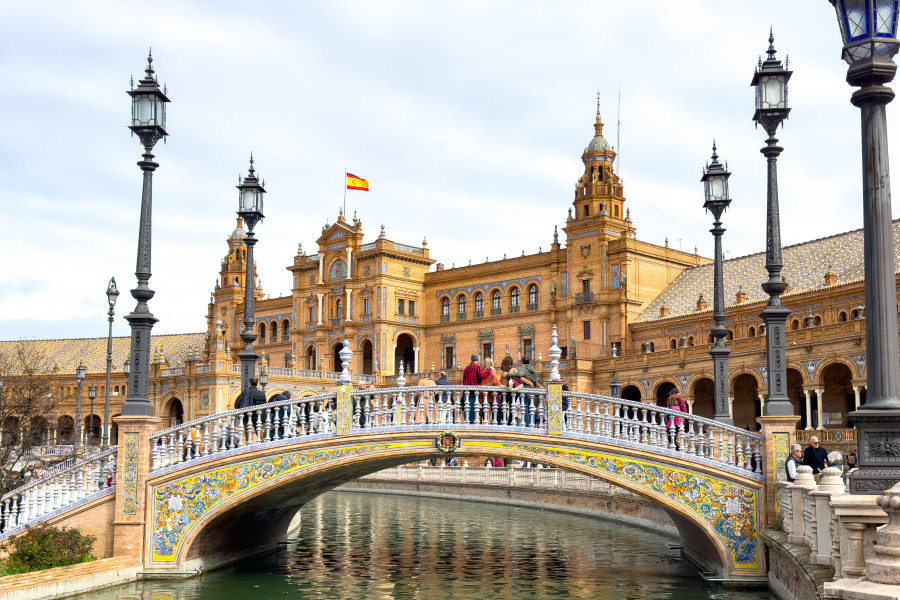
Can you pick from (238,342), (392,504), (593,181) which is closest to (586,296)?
(593,181)

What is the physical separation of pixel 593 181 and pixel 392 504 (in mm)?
28811

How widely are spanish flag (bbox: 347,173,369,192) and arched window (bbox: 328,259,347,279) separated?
48.7 feet

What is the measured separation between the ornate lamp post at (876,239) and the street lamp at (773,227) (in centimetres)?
616

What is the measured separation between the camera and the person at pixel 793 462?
14547 millimetres

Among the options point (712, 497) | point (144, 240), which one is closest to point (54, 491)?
point (144, 240)

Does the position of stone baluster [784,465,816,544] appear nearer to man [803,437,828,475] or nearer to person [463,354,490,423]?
man [803,437,828,475]

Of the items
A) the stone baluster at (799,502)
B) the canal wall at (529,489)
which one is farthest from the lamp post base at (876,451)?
the canal wall at (529,489)

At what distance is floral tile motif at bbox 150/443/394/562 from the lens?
53.7 ft

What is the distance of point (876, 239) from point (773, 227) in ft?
23.3

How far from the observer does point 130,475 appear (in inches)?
640

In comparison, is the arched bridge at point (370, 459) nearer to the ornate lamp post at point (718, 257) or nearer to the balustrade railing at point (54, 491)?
the balustrade railing at point (54, 491)

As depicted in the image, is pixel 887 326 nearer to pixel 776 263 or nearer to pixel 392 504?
pixel 776 263

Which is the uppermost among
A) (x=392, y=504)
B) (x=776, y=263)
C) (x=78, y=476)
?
(x=776, y=263)

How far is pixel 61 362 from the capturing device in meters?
87.4
